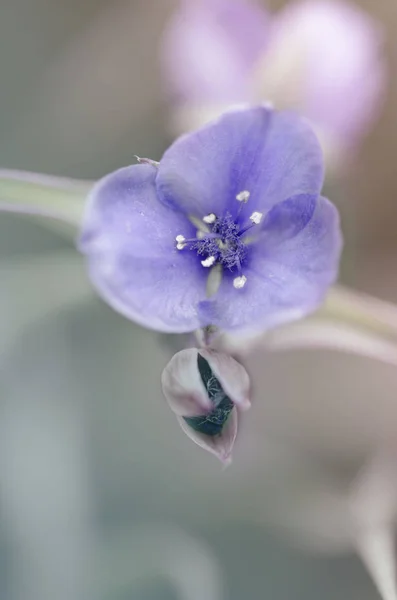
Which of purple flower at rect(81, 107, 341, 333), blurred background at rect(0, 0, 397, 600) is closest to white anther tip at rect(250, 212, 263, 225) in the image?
purple flower at rect(81, 107, 341, 333)

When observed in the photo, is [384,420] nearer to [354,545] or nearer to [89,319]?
[354,545]

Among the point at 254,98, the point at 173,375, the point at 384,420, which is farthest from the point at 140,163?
the point at 384,420

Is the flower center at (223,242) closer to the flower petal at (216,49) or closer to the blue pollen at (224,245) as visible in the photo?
the blue pollen at (224,245)

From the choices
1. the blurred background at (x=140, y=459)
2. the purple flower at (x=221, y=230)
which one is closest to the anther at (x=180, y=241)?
the purple flower at (x=221, y=230)

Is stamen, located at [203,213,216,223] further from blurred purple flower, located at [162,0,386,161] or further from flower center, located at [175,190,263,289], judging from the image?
blurred purple flower, located at [162,0,386,161]

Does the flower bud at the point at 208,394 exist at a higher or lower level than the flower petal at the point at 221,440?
higher
